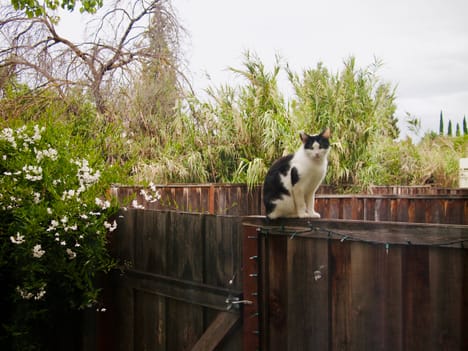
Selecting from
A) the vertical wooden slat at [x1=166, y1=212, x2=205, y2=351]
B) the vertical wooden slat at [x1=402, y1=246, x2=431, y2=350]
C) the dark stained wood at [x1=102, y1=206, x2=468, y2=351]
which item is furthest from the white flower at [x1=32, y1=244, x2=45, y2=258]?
the vertical wooden slat at [x1=402, y1=246, x2=431, y2=350]

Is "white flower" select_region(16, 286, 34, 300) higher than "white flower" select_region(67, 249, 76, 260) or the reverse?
the reverse

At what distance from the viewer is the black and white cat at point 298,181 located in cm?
238

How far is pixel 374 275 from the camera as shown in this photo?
1.75 metres

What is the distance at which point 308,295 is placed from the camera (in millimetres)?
1985

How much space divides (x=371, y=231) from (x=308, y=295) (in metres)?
0.39

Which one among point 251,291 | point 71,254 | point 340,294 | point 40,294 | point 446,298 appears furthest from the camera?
point 71,254

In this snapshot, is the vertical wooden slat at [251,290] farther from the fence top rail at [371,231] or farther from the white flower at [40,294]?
the white flower at [40,294]

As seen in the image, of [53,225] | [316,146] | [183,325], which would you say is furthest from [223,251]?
[53,225]

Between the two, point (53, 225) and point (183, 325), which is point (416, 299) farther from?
point (53, 225)

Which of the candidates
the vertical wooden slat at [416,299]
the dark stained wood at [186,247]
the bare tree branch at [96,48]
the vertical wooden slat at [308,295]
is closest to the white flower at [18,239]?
the dark stained wood at [186,247]

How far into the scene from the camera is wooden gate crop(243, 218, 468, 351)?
5.11 ft

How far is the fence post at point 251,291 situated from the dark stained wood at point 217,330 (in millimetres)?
88

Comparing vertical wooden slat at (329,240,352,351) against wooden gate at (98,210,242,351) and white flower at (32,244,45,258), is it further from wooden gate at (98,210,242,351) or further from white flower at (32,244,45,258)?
white flower at (32,244,45,258)

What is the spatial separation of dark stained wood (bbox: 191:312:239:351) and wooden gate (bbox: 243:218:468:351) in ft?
0.35
